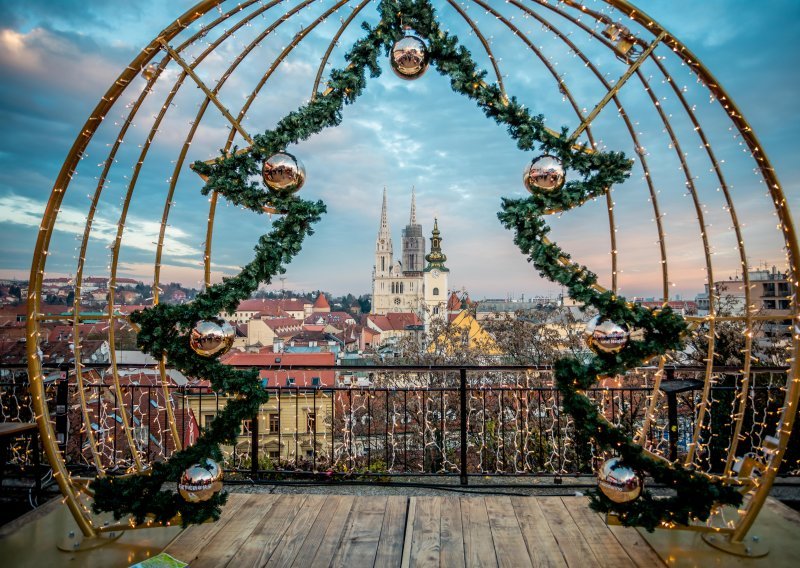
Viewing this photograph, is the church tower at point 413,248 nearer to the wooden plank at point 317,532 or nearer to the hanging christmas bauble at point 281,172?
the wooden plank at point 317,532

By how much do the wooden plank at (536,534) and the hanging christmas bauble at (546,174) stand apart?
1833 mm

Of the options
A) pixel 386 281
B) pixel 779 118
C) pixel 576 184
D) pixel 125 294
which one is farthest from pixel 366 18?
pixel 386 281

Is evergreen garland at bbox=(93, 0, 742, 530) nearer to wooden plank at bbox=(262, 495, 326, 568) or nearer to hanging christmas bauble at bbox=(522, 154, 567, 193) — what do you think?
hanging christmas bauble at bbox=(522, 154, 567, 193)

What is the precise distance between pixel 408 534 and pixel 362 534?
0.82 ft

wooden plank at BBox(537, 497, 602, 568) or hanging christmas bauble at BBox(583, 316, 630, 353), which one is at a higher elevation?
hanging christmas bauble at BBox(583, 316, 630, 353)

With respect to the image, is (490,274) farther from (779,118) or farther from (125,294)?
(125,294)

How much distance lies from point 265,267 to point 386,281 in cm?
6772

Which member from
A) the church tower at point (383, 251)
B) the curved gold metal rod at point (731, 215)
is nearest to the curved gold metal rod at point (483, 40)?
the curved gold metal rod at point (731, 215)

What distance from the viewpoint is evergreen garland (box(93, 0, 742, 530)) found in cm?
228

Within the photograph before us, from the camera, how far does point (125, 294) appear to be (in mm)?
3363

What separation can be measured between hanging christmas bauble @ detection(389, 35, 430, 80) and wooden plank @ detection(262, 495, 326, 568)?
2553 millimetres

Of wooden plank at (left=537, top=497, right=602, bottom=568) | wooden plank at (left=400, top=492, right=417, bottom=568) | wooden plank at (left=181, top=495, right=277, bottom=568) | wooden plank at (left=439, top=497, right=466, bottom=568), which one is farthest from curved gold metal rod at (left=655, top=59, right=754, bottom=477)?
wooden plank at (left=181, top=495, right=277, bottom=568)

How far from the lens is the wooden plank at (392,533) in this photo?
7.12 feet

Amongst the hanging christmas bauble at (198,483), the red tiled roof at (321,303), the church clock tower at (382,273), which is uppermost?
the church clock tower at (382,273)
